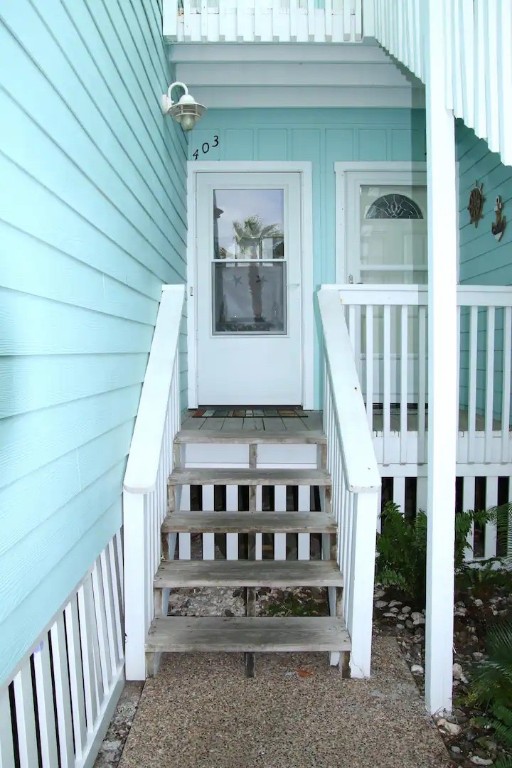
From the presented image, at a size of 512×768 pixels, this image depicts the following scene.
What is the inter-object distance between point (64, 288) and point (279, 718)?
164 cm

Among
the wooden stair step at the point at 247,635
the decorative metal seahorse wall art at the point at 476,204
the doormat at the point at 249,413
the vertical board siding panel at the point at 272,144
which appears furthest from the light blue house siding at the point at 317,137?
the wooden stair step at the point at 247,635

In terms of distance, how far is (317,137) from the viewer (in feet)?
15.0

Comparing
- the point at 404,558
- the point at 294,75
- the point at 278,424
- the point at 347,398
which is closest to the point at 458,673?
the point at 404,558

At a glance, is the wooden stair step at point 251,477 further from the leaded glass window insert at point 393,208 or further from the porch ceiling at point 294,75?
the porch ceiling at point 294,75

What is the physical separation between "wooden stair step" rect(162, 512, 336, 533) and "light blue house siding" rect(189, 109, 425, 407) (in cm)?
264

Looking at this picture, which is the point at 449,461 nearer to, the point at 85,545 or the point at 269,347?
the point at 85,545

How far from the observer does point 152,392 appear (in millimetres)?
2805

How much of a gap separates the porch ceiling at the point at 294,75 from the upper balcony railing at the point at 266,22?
0.52ft

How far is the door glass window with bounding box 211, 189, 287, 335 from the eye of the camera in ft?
15.2

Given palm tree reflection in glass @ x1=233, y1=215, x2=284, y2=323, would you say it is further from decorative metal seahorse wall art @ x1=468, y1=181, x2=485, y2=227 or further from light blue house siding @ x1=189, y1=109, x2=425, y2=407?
decorative metal seahorse wall art @ x1=468, y1=181, x2=485, y2=227

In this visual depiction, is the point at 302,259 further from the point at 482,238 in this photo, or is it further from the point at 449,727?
the point at 449,727

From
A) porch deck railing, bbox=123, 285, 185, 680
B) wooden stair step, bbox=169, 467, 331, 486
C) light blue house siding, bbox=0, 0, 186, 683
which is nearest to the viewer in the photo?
light blue house siding, bbox=0, 0, 186, 683

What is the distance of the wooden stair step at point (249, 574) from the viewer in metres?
2.54

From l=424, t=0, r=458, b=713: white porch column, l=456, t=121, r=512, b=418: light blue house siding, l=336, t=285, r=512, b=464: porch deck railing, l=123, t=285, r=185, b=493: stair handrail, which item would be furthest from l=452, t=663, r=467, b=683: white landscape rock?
l=456, t=121, r=512, b=418: light blue house siding
